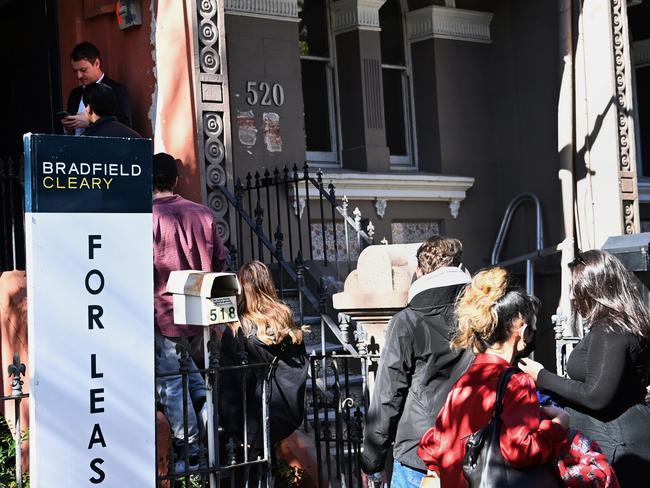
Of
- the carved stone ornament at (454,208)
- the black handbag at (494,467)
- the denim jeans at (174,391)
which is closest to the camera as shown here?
the black handbag at (494,467)

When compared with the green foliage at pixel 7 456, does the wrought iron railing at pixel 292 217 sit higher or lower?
higher

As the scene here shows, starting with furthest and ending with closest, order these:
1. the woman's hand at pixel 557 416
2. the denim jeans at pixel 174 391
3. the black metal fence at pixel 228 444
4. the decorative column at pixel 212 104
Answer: the decorative column at pixel 212 104 < the denim jeans at pixel 174 391 < the black metal fence at pixel 228 444 < the woman's hand at pixel 557 416

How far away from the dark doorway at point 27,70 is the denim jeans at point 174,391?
13.8 feet

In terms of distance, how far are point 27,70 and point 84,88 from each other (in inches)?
72.7

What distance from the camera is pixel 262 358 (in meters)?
6.55

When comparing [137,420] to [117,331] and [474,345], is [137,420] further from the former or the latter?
[474,345]

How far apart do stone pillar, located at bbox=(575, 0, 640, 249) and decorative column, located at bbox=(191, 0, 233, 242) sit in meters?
4.96

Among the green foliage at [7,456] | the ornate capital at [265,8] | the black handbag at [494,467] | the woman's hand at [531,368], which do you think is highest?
the ornate capital at [265,8]

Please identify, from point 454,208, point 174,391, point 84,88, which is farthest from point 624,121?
point 174,391

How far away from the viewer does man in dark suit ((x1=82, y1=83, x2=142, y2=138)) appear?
26.8 feet

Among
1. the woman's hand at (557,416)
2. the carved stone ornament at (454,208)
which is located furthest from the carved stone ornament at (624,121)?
the woman's hand at (557,416)

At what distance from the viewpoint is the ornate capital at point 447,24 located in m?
13.9

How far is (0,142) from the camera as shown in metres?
11.9

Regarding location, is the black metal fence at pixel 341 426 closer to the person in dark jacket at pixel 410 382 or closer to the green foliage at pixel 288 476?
the green foliage at pixel 288 476
